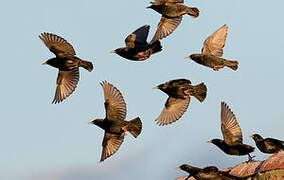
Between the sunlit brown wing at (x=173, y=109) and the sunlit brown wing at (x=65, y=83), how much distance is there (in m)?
2.38

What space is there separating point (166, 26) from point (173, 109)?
2141 millimetres

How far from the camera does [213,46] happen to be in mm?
12875

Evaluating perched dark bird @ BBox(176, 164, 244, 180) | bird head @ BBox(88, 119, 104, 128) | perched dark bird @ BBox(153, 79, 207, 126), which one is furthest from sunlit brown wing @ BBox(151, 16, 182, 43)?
perched dark bird @ BBox(176, 164, 244, 180)

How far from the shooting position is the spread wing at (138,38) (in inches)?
534

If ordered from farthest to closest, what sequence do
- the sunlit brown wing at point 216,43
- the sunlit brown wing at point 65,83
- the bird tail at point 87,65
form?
the sunlit brown wing at point 216,43 < the sunlit brown wing at point 65,83 < the bird tail at point 87,65

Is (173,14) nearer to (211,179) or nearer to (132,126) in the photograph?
(132,126)

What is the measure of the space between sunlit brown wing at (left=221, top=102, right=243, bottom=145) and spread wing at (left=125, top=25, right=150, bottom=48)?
3392mm

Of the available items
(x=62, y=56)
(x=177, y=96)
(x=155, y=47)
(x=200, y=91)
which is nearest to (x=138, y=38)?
(x=155, y=47)

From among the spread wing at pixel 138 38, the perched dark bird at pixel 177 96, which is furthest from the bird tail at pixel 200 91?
the spread wing at pixel 138 38

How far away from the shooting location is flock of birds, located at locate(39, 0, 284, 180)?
1101 cm

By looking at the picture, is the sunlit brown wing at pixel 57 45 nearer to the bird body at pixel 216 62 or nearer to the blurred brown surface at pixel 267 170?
the bird body at pixel 216 62

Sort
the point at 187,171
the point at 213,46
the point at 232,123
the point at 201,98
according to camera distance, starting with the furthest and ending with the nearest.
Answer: the point at 213,46
the point at 201,98
the point at 232,123
the point at 187,171

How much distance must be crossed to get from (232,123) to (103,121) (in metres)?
3.02

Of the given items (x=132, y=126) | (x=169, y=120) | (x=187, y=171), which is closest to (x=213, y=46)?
(x=169, y=120)
